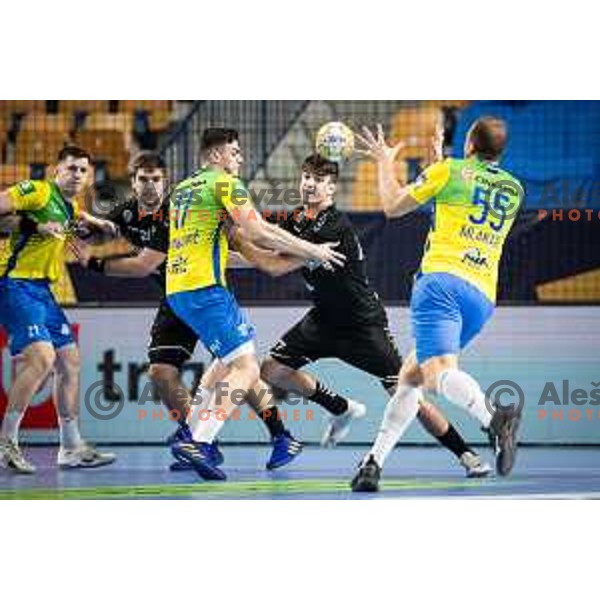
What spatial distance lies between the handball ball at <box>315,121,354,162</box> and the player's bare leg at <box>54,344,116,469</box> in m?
2.44

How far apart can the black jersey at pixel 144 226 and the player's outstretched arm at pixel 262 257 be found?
0.66m

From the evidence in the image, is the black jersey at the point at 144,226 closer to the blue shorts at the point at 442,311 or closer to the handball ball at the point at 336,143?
the handball ball at the point at 336,143

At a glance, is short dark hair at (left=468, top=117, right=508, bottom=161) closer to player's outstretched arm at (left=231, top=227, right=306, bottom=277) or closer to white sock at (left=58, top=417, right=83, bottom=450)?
player's outstretched arm at (left=231, top=227, right=306, bottom=277)

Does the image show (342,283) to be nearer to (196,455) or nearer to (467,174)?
(467,174)

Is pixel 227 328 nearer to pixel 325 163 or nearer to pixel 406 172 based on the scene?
pixel 325 163

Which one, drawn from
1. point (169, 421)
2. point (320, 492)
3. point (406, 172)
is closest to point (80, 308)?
point (169, 421)

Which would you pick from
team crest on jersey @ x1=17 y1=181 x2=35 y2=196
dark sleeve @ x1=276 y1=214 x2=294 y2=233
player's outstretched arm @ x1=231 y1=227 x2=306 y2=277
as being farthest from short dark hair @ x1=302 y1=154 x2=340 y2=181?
team crest on jersey @ x1=17 y1=181 x2=35 y2=196

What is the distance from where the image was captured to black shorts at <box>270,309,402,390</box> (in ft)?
31.6

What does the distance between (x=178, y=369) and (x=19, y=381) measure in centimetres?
103

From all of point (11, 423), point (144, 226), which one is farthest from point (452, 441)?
point (11, 423)

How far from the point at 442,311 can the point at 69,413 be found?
2988 mm

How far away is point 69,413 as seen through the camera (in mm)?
10164

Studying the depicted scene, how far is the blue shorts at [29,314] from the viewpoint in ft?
32.7

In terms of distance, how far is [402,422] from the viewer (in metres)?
8.59
